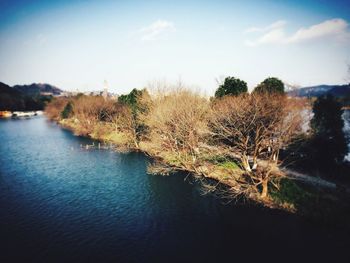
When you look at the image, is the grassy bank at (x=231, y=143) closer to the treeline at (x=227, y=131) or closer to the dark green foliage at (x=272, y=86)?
the treeline at (x=227, y=131)

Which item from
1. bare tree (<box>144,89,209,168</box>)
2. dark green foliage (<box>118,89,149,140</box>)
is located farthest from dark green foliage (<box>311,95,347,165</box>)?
dark green foliage (<box>118,89,149,140</box>)

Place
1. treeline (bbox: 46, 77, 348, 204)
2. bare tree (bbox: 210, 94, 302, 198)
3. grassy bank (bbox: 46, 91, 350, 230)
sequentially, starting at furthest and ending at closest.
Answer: treeline (bbox: 46, 77, 348, 204) < bare tree (bbox: 210, 94, 302, 198) < grassy bank (bbox: 46, 91, 350, 230)

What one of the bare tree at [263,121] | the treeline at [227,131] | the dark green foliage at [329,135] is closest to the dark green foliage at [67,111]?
the treeline at [227,131]

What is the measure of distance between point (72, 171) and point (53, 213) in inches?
626

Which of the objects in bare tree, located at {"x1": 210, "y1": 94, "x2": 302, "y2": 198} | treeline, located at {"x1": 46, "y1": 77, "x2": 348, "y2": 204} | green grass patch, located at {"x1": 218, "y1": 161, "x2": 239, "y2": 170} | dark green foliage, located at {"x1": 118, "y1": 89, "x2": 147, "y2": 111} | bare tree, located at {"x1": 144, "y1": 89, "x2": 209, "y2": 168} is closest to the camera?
bare tree, located at {"x1": 210, "y1": 94, "x2": 302, "y2": 198}

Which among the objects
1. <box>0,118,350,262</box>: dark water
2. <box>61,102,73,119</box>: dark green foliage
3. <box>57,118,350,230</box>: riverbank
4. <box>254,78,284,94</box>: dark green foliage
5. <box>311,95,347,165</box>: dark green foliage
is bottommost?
<box>0,118,350,262</box>: dark water

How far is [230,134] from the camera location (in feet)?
107

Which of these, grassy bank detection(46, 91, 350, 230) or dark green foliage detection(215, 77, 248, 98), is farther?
dark green foliage detection(215, 77, 248, 98)

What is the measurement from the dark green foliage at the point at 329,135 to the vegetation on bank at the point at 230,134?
1207 mm

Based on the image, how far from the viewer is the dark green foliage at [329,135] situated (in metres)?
32.7

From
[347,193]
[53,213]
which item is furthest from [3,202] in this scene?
[347,193]

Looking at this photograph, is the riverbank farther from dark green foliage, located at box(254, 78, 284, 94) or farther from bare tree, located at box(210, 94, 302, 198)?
dark green foliage, located at box(254, 78, 284, 94)

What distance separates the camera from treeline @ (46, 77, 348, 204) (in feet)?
102

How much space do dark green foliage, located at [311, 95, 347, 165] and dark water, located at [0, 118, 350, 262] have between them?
37.5ft
